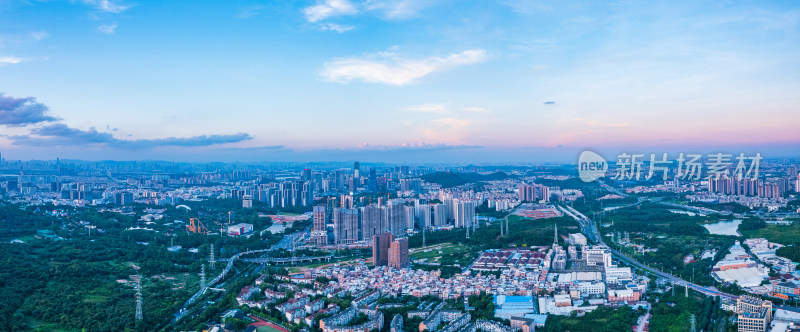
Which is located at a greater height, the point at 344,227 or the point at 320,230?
the point at 344,227

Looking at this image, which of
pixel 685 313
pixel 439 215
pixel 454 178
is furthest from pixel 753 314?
pixel 454 178

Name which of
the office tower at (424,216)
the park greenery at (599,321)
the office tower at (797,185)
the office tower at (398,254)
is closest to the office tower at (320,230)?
the office tower at (424,216)

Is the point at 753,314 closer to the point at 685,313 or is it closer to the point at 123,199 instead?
the point at 685,313

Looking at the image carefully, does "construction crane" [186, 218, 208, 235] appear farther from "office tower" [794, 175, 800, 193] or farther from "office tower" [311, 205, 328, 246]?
"office tower" [794, 175, 800, 193]

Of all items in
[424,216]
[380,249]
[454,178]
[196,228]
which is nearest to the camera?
[380,249]

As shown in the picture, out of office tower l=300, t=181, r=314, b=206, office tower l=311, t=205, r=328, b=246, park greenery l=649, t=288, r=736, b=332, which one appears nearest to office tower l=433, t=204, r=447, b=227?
office tower l=311, t=205, r=328, b=246

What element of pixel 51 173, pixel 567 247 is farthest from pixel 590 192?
pixel 51 173

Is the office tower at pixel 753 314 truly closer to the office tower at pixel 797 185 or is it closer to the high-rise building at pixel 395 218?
the high-rise building at pixel 395 218
